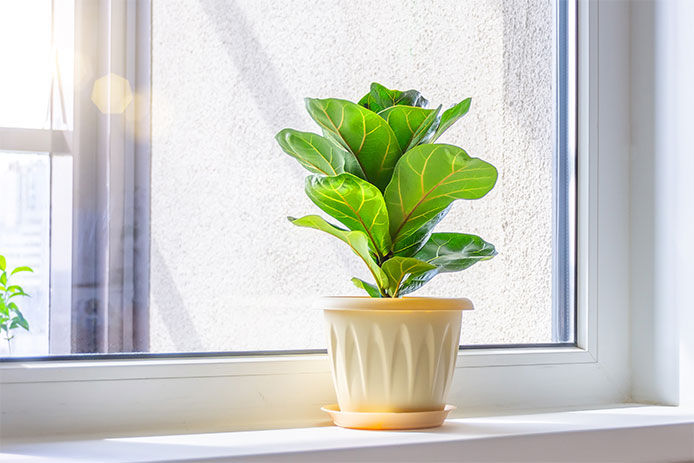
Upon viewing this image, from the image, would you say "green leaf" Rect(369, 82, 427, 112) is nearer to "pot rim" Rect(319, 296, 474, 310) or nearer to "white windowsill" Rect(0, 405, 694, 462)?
"pot rim" Rect(319, 296, 474, 310)

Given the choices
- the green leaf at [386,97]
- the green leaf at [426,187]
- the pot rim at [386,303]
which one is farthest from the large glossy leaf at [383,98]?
the pot rim at [386,303]

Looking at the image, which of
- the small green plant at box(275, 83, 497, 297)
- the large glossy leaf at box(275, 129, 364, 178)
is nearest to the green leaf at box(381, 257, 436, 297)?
the small green plant at box(275, 83, 497, 297)

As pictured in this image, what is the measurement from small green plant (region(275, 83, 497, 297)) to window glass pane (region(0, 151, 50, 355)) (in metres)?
0.30

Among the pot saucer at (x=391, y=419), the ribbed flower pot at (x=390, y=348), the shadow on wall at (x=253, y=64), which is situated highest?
the shadow on wall at (x=253, y=64)

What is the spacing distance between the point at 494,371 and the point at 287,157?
0.43 metres

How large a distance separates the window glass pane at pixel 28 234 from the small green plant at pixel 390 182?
11.9 inches

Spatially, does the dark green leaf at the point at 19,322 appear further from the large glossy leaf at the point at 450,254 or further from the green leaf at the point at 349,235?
the large glossy leaf at the point at 450,254

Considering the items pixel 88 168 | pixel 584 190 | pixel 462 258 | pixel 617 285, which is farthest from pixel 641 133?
pixel 88 168

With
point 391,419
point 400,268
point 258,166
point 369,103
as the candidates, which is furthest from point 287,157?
point 391,419

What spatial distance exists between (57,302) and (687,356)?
0.86m

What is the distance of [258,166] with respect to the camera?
3.44ft

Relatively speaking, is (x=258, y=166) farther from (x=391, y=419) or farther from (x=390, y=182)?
(x=391, y=419)

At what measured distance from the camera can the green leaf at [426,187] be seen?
84cm

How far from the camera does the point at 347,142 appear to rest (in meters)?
0.89
